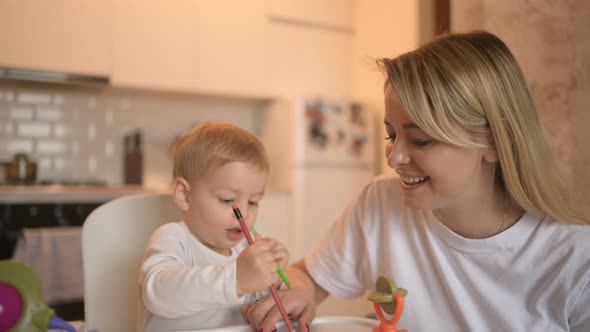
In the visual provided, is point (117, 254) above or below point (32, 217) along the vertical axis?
above

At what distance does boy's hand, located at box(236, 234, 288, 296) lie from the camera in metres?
0.72

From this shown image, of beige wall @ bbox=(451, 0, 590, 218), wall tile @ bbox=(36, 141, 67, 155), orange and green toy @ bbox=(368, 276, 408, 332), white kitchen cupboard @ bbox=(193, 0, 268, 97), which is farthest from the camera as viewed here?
white kitchen cupboard @ bbox=(193, 0, 268, 97)

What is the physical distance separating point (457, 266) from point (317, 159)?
2.32 metres

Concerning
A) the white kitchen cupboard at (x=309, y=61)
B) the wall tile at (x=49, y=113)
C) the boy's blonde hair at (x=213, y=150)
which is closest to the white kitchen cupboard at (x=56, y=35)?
the wall tile at (x=49, y=113)

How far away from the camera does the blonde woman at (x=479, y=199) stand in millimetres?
869

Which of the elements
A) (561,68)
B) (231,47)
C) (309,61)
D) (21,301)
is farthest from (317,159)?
(21,301)

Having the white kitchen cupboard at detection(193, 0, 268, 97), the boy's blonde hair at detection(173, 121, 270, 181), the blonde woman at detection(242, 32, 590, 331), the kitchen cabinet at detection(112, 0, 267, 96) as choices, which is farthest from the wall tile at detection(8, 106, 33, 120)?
the blonde woman at detection(242, 32, 590, 331)

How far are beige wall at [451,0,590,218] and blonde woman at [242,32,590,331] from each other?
25 centimetres

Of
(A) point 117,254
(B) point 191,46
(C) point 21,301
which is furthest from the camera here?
(B) point 191,46

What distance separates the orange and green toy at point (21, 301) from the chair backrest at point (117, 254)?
0.51 m

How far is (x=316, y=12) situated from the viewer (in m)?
3.64

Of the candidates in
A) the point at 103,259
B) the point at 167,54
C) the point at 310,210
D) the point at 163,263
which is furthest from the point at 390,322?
the point at 167,54

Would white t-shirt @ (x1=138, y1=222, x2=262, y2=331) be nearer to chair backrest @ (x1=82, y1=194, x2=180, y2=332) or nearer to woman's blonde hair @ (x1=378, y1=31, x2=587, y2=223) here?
chair backrest @ (x1=82, y1=194, x2=180, y2=332)

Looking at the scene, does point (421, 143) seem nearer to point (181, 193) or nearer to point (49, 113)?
point (181, 193)
